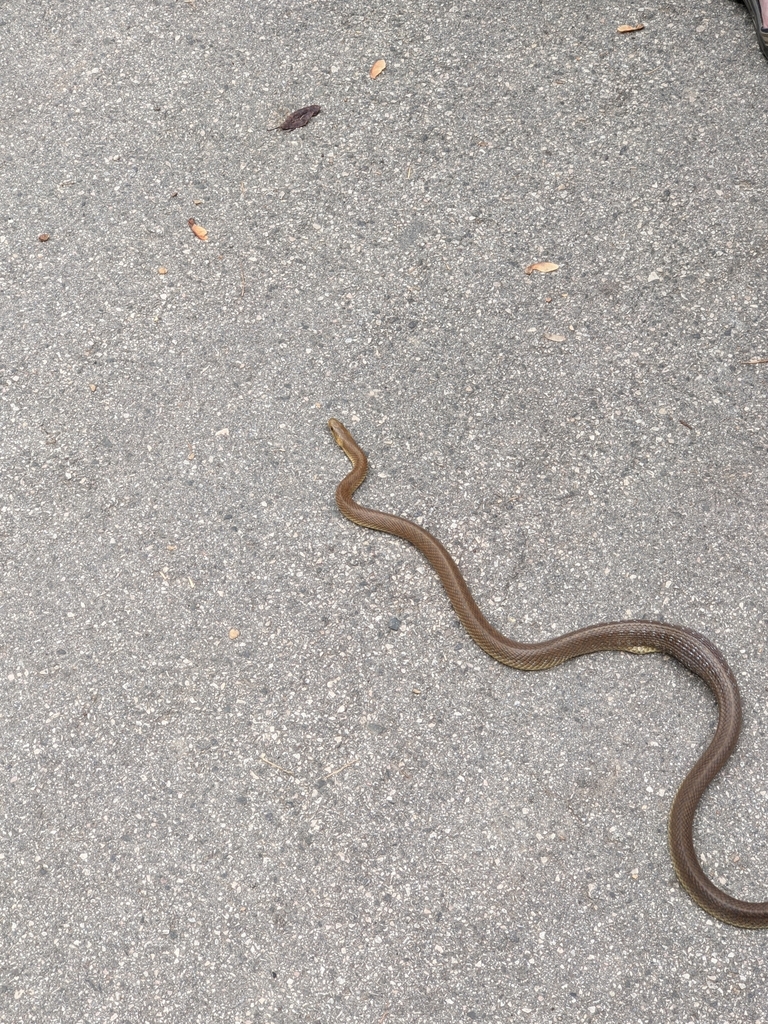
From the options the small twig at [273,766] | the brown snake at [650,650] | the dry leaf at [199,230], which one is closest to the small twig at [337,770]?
the small twig at [273,766]

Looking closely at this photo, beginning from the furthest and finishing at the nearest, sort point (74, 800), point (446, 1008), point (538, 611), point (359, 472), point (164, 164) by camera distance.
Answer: point (164, 164)
point (359, 472)
point (538, 611)
point (74, 800)
point (446, 1008)

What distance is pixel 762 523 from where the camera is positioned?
14.7 feet

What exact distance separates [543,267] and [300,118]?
1.93 metres

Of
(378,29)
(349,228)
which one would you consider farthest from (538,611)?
(378,29)

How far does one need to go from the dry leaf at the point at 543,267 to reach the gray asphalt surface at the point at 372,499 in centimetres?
4

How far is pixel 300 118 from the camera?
6164 mm

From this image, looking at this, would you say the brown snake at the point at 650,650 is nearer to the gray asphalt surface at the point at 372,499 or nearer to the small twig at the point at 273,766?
the gray asphalt surface at the point at 372,499

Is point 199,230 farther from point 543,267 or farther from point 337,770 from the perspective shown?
point 337,770

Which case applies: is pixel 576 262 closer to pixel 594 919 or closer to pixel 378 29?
pixel 378 29

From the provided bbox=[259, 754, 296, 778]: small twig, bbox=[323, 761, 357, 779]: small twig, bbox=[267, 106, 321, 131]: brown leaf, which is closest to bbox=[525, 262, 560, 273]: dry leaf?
bbox=[267, 106, 321, 131]: brown leaf

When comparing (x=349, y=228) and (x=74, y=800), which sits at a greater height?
(x=349, y=228)

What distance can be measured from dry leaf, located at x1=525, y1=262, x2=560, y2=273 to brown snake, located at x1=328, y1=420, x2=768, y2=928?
1.44 m

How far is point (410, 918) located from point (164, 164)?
4623 mm

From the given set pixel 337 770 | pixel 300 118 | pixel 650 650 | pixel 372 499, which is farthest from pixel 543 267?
pixel 337 770
